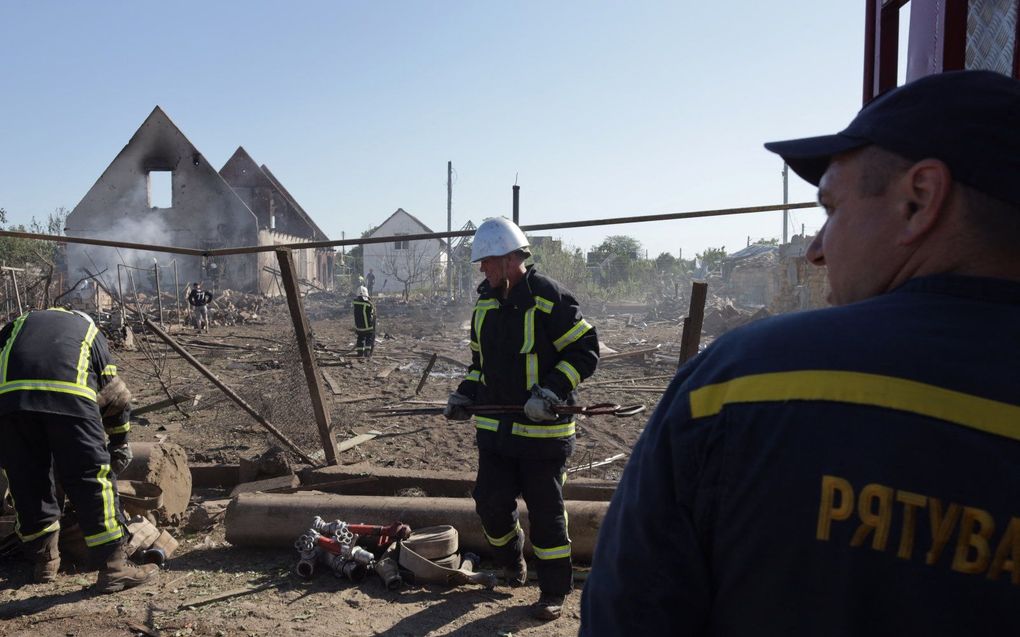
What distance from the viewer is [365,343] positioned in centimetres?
1694

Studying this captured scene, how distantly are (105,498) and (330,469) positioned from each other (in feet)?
6.04

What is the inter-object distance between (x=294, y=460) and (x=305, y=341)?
54.6 inches

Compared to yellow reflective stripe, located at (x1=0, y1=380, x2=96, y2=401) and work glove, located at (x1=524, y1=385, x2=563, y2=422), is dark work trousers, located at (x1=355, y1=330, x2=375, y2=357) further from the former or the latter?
work glove, located at (x1=524, y1=385, x2=563, y2=422)

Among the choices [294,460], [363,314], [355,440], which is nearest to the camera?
[294,460]

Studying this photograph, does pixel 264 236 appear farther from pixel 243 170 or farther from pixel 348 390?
pixel 348 390

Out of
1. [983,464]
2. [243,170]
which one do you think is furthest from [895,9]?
[243,170]

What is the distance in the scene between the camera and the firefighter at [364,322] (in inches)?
644

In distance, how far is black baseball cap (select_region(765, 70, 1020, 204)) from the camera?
3.19ft

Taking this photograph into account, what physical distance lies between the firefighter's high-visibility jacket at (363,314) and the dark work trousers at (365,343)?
0.39 ft

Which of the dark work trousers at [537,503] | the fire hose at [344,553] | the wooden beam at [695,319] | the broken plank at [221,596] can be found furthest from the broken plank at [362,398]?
the wooden beam at [695,319]

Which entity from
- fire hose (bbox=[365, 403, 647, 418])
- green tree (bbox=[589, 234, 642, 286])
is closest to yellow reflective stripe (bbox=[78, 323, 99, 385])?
fire hose (bbox=[365, 403, 647, 418])

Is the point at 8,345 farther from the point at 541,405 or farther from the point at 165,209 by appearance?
the point at 165,209

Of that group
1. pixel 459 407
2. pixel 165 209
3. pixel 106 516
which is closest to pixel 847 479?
pixel 459 407

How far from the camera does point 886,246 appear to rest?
3.49 ft
